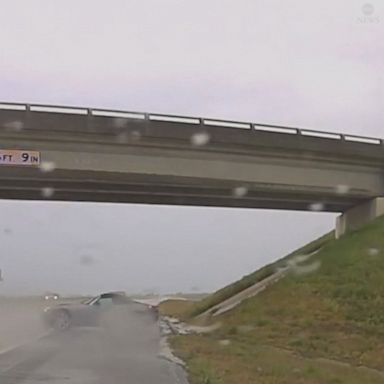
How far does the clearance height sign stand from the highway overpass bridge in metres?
0.03

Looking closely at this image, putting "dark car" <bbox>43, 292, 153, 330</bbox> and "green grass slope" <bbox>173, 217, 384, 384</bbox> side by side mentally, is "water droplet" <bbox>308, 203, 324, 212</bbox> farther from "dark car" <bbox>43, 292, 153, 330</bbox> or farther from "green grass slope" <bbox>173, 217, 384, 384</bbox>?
"dark car" <bbox>43, 292, 153, 330</bbox>

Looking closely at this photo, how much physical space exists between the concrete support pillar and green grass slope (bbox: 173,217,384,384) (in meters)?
0.95

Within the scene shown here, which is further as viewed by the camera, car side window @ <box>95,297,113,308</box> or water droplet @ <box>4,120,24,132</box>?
Result: car side window @ <box>95,297,113,308</box>

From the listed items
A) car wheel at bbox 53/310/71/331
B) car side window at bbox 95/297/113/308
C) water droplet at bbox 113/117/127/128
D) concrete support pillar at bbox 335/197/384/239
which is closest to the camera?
car wheel at bbox 53/310/71/331

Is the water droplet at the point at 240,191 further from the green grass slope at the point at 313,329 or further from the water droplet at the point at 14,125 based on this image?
the water droplet at the point at 14,125

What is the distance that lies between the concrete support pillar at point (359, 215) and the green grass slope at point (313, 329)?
948mm

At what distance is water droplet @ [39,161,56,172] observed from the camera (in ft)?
91.4

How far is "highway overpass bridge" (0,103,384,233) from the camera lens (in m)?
28.1

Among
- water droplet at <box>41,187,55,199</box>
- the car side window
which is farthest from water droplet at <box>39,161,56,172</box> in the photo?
the car side window

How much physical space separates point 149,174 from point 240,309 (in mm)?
5759

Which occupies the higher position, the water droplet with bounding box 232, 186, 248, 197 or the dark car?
the water droplet with bounding box 232, 186, 248, 197

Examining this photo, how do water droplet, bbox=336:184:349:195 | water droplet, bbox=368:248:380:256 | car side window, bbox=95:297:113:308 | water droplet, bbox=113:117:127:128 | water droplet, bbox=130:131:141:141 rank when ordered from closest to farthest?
1. car side window, bbox=95:297:113:308
2. water droplet, bbox=113:117:127:128
3. water droplet, bbox=130:131:141:141
4. water droplet, bbox=368:248:380:256
5. water droplet, bbox=336:184:349:195

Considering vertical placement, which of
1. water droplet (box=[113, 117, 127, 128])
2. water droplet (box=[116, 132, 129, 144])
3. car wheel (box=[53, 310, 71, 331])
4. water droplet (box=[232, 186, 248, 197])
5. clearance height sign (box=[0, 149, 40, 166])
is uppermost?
water droplet (box=[113, 117, 127, 128])

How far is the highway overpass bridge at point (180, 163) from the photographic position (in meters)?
28.1
